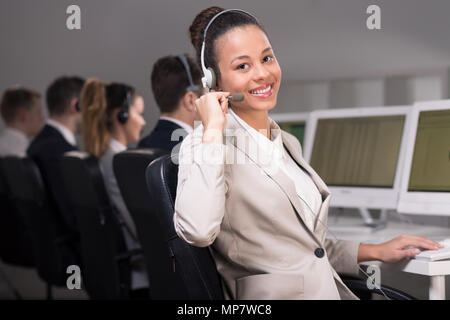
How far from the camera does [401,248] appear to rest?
1.44 m

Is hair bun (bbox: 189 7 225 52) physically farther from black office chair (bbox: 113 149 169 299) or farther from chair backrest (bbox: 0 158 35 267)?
chair backrest (bbox: 0 158 35 267)

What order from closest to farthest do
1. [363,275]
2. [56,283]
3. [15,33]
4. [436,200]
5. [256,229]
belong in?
[256,229] → [363,275] → [436,200] → [56,283] → [15,33]

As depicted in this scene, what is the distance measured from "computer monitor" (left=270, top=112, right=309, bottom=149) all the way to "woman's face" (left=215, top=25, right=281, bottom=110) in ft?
4.57

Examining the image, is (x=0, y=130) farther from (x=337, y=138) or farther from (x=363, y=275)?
(x=363, y=275)

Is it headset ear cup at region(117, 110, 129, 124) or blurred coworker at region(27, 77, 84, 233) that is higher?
headset ear cup at region(117, 110, 129, 124)

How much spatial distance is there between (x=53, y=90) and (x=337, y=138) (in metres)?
2.07

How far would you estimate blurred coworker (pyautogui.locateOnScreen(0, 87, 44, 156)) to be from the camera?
4.05m

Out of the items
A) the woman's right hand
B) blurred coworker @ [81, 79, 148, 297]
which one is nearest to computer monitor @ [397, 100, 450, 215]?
the woman's right hand

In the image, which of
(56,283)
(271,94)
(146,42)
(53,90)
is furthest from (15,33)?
(271,94)

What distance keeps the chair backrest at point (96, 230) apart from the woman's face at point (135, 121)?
1.57ft

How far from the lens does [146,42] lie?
3357 millimetres

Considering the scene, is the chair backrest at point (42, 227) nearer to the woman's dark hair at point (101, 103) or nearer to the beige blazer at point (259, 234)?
the woman's dark hair at point (101, 103)

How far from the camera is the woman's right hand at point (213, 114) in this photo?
1120 mm

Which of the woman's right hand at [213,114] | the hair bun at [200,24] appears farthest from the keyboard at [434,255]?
the hair bun at [200,24]
